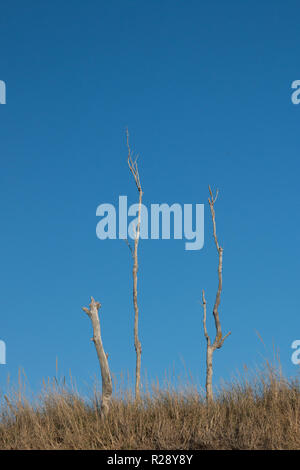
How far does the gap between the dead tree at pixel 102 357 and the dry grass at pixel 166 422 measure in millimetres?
205

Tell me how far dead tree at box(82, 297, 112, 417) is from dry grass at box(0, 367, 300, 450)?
21cm

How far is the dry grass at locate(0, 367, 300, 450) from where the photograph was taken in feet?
26.5

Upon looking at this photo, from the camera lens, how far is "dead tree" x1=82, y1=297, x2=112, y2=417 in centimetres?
943

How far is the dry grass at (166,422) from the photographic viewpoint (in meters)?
8.06

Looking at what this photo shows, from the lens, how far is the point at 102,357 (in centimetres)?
955

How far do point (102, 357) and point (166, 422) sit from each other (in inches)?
63.1

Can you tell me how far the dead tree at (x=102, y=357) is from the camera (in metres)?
9.43

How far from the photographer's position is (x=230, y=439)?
8.02m

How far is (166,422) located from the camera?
8.86m

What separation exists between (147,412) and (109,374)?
3.25ft
